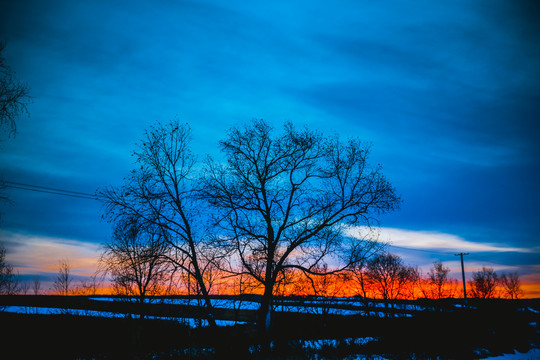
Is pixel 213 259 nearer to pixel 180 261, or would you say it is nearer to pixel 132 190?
pixel 180 261

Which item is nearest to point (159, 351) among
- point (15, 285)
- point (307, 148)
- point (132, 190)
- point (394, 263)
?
point (132, 190)

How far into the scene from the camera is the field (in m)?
11.3

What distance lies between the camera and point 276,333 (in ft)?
48.9

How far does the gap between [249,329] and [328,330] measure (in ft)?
31.0

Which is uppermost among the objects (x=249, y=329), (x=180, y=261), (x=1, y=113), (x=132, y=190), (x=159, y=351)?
(x=1, y=113)

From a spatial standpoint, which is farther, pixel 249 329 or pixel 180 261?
pixel 180 261

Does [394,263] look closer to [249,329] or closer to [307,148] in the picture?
[307,148]

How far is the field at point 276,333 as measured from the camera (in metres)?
11.3

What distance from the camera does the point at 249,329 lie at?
11.0 m

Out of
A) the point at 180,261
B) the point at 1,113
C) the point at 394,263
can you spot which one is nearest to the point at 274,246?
the point at 180,261

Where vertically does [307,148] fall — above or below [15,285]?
above

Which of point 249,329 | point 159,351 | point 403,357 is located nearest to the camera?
point 249,329

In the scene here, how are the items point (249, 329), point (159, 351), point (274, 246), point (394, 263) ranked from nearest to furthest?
point (249, 329) < point (159, 351) < point (274, 246) < point (394, 263)

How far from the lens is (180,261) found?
1808 cm
